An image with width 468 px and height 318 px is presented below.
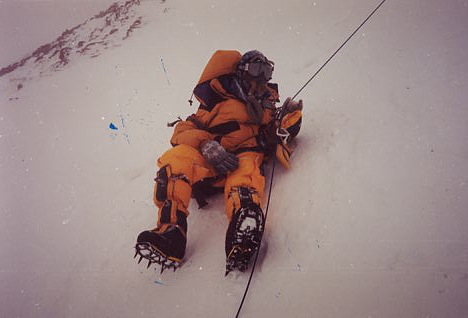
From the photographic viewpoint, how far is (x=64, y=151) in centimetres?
311

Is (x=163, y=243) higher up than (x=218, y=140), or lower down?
lower down

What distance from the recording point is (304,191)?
5.29ft

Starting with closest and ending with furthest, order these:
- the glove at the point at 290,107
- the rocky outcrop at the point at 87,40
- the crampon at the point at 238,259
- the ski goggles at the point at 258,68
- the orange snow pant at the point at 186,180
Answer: the crampon at the point at 238,259, the orange snow pant at the point at 186,180, the ski goggles at the point at 258,68, the glove at the point at 290,107, the rocky outcrop at the point at 87,40

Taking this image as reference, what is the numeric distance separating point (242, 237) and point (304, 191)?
1.73ft

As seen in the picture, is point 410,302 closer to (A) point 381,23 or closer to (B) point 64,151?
(A) point 381,23

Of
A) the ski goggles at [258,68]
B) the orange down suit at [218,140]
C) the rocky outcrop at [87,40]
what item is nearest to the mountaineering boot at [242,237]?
the orange down suit at [218,140]

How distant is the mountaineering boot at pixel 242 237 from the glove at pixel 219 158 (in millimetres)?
287

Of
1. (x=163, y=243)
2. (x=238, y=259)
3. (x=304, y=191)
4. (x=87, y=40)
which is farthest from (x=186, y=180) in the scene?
(x=87, y=40)

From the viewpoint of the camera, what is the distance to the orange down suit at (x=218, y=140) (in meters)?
1.42

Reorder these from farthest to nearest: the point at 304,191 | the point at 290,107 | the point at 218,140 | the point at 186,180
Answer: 1. the point at 290,107
2. the point at 218,140
3. the point at 304,191
4. the point at 186,180

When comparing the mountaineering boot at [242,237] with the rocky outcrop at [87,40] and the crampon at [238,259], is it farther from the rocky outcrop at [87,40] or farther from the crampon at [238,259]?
the rocky outcrop at [87,40]

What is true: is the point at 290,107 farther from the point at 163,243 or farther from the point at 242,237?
the point at 163,243

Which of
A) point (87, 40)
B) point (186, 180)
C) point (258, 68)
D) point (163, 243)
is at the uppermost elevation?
point (87, 40)

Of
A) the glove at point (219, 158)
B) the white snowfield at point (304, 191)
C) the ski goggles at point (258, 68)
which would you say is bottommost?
the white snowfield at point (304, 191)
